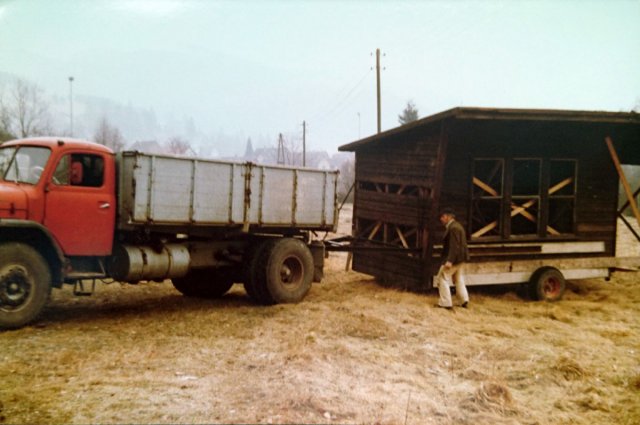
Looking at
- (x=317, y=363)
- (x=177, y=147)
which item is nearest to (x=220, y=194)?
(x=317, y=363)

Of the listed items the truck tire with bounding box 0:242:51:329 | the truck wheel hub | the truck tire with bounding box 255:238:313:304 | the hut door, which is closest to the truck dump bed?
the truck tire with bounding box 255:238:313:304

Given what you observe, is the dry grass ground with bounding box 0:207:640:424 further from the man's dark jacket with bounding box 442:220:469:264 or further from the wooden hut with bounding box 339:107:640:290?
the wooden hut with bounding box 339:107:640:290

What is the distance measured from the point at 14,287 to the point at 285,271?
442cm

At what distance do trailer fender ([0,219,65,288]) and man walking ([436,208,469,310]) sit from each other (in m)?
6.24

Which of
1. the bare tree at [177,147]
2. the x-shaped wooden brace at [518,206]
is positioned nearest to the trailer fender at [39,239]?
the x-shaped wooden brace at [518,206]

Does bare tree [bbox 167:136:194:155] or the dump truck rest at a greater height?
bare tree [bbox 167:136:194:155]

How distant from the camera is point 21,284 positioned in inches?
285

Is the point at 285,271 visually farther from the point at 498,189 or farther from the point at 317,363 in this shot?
the point at 498,189

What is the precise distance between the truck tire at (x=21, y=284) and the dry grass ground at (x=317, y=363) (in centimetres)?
25

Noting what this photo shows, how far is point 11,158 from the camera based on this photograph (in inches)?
310

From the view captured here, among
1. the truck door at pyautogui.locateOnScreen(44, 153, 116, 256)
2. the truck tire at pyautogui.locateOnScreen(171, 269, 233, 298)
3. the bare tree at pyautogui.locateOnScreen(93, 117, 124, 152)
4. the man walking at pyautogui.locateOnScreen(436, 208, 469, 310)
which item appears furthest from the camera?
the bare tree at pyautogui.locateOnScreen(93, 117, 124, 152)

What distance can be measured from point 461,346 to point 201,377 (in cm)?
360

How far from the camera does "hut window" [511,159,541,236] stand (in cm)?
1186

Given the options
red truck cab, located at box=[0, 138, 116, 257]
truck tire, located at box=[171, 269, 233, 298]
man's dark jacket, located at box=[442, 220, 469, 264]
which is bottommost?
truck tire, located at box=[171, 269, 233, 298]
